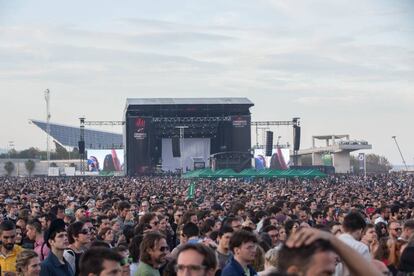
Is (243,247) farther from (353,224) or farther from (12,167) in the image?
(12,167)

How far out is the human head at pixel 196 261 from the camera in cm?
532

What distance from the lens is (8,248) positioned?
10.5 meters

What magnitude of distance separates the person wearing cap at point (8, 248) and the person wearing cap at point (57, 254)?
0.92 m

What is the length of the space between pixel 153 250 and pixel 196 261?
8.44 ft

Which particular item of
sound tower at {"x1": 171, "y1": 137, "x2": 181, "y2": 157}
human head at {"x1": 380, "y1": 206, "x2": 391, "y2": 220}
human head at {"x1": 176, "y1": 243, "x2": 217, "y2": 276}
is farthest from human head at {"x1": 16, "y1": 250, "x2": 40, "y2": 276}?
sound tower at {"x1": 171, "y1": 137, "x2": 181, "y2": 157}

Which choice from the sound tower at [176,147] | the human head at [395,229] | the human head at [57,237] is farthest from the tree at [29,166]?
the human head at [57,237]

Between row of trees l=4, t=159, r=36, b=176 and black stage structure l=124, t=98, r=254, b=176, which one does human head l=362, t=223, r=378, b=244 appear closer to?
black stage structure l=124, t=98, r=254, b=176

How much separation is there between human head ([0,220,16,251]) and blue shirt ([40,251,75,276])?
1.91 meters

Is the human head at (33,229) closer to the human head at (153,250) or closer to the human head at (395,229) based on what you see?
the human head at (395,229)

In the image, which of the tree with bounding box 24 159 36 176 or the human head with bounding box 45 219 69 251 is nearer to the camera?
the human head with bounding box 45 219 69 251

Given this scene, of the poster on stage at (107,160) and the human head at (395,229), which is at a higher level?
the poster on stage at (107,160)

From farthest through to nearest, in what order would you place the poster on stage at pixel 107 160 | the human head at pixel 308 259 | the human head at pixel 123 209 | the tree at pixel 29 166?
the tree at pixel 29 166
the poster on stage at pixel 107 160
the human head at pixel 123 209
the human head at pixel 308 259

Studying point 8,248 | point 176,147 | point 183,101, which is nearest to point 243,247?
point 8,248

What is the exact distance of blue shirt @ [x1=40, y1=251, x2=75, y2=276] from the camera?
8430mm
